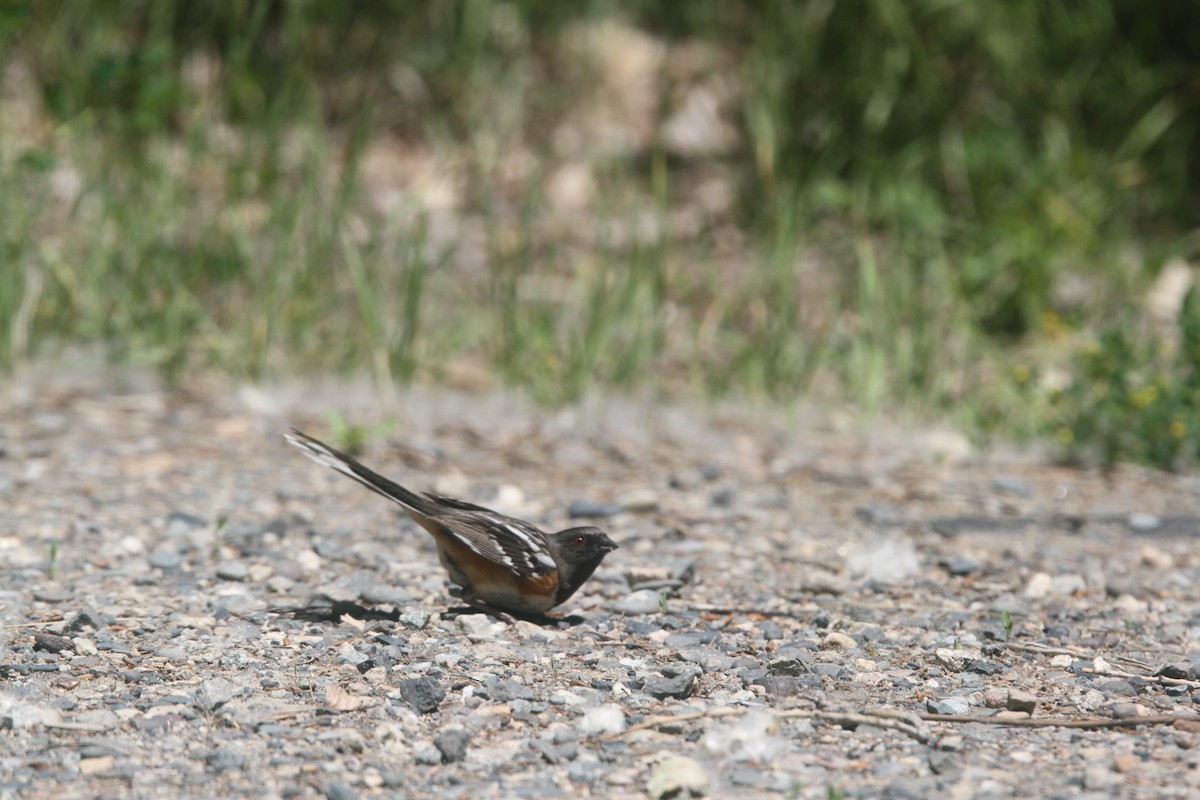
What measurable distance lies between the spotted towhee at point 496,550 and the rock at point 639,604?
0.17 m

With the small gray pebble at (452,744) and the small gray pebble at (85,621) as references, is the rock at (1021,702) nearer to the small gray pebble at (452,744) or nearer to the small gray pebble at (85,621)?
the small gray pebble at (452,744)

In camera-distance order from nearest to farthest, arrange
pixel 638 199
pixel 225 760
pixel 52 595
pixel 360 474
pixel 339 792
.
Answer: pixel 339 792
pixel 225 760
pixel 360 474
pixel 52 595
pixel 638 199

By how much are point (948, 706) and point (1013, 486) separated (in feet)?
6.91

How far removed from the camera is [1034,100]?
7.39 metres

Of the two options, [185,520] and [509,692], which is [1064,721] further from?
[185,520]

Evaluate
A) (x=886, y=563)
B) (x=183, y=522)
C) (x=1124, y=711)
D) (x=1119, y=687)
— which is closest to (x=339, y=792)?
(x=1124, y=711)

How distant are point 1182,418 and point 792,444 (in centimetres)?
136

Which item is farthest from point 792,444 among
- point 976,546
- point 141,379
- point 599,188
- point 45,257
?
point 45,257

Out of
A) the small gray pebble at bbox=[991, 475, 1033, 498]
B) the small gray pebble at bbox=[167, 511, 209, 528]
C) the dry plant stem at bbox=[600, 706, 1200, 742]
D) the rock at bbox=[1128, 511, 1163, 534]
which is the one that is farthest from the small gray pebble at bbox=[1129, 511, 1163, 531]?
the small gray pebble at bbox=[167, 511, 209, 528]

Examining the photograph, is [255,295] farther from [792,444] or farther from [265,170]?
[792,444]

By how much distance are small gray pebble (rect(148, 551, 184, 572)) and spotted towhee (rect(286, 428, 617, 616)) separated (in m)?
0.57

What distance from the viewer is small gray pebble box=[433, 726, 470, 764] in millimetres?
2633

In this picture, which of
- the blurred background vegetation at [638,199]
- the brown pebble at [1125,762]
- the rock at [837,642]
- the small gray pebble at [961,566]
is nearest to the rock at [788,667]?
the rock at [837,642]

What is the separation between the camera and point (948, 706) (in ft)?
9.62
